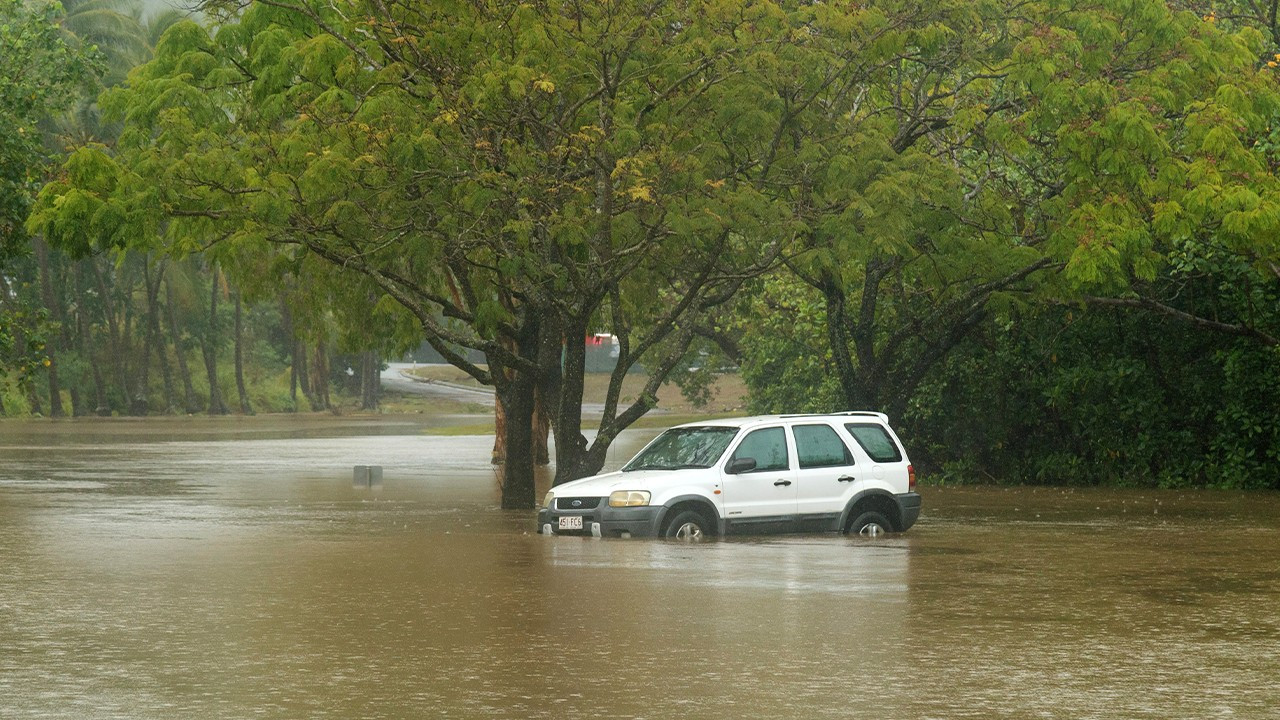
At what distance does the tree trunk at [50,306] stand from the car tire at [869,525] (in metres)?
50.4

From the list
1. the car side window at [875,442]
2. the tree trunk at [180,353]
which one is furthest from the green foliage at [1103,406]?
the tree trunk at [180,353]

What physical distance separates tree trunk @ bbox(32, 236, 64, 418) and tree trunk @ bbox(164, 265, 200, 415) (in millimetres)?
4764

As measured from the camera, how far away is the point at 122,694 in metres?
9.21

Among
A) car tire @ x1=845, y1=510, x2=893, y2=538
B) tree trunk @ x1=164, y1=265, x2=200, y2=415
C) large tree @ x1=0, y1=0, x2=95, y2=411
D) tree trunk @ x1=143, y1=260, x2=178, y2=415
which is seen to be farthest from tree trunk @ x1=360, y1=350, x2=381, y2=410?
car tire @ x1=845, y1=510, x2=893, y2=538

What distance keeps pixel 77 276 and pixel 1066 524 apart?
58703 mm

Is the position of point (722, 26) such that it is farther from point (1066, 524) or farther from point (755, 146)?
point (1066, 524)

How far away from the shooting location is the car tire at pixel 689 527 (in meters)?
18.4

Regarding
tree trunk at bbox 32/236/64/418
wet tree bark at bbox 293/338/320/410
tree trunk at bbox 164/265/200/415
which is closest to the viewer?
tree trunk at bbox 32/236/64/418

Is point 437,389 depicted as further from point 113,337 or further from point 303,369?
point 113,337

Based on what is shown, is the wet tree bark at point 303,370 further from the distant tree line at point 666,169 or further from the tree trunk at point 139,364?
the distant tree line at point 666,169

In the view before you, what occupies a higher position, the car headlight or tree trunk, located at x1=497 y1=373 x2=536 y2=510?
tree trunk, located at x1=497 y1=373 x2=536 y2=510

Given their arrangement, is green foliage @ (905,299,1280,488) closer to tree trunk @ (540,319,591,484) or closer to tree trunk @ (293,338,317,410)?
tree trunk @ (540,319,591,484)

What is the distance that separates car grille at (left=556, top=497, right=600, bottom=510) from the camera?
18562 mm

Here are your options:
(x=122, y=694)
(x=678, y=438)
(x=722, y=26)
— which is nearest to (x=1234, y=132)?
(x=722, y=26)
